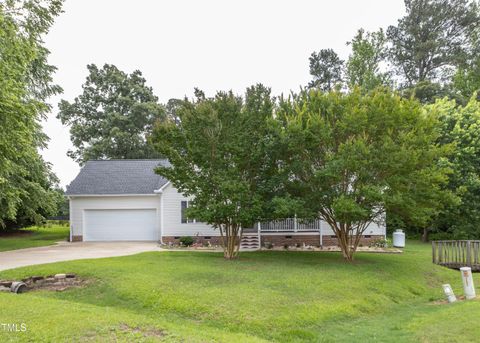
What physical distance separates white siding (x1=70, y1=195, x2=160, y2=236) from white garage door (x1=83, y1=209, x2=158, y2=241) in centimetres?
29

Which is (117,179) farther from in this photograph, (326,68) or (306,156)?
(326,68)

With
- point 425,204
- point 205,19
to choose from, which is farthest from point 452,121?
point 205,19

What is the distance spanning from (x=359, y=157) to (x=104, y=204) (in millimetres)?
16472

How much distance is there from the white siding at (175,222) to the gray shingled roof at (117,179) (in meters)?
1.45

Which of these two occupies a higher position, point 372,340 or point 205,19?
point 205,19

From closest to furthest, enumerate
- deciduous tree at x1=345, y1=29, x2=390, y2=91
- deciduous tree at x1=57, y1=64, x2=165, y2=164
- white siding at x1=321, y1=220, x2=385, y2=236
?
white siding at x1=321, y1=220, x2=385, y2=236
deciduous tree at x1=345, y1=29, x2=390, y2=91
deciduous tree at x1=57, y1=64, x2=165, y2=164

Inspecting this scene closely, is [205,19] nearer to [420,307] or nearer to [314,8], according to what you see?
[314,8]

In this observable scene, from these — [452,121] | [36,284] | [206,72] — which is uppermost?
[206,72]

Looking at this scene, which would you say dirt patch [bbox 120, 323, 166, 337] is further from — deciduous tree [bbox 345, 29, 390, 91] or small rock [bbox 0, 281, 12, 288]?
deciduous tree [bbox 345, 29, 390, 91]

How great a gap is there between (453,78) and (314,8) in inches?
949

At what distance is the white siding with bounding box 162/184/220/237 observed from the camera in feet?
68.5

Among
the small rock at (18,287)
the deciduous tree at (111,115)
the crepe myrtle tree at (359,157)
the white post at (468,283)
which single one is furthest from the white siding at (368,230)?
the deciduous tree at (111,115)

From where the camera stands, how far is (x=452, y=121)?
21562 millimetres

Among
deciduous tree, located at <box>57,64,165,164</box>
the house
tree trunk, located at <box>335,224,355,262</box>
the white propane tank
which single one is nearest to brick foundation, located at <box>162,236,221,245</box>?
the house
